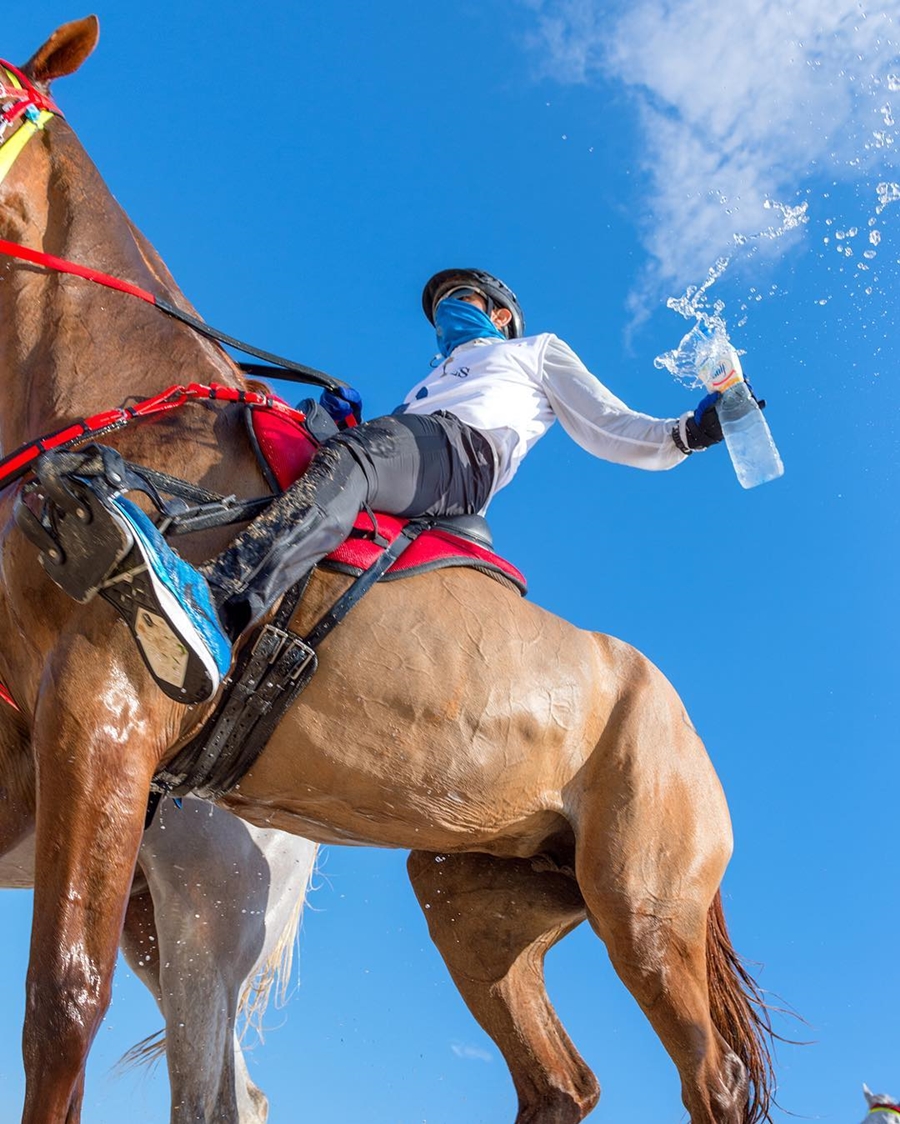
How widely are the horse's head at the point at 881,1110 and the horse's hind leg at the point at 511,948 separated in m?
1.26

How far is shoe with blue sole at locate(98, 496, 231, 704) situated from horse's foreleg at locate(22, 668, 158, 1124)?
30 centimetres

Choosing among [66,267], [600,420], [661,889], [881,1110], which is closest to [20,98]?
[66,267]

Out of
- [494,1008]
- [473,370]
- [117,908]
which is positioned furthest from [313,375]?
[494,1008]

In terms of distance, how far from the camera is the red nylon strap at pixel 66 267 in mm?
4578

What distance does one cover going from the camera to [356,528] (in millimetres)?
4453

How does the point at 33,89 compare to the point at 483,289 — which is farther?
the point at 483,289

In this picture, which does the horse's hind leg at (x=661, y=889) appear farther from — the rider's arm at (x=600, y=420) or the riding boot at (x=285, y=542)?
the riding boot at (x=285, y=542)

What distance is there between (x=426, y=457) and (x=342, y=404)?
599mm

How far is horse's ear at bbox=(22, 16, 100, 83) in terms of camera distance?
4910 mm

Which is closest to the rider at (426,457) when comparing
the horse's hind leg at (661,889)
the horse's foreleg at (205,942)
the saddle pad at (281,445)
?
the saddle pad at (281,445)

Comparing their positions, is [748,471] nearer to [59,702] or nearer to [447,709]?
[447,709]

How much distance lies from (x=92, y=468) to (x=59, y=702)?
762 mm

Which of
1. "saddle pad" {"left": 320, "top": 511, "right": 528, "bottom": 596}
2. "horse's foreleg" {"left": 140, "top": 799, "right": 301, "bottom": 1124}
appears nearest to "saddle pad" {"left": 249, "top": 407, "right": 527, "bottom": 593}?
"saddle pad" {"left": 320, "top": 511, "right": 528, "bottom": 596}

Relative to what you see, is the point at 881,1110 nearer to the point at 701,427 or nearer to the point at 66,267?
the point at 701,427
